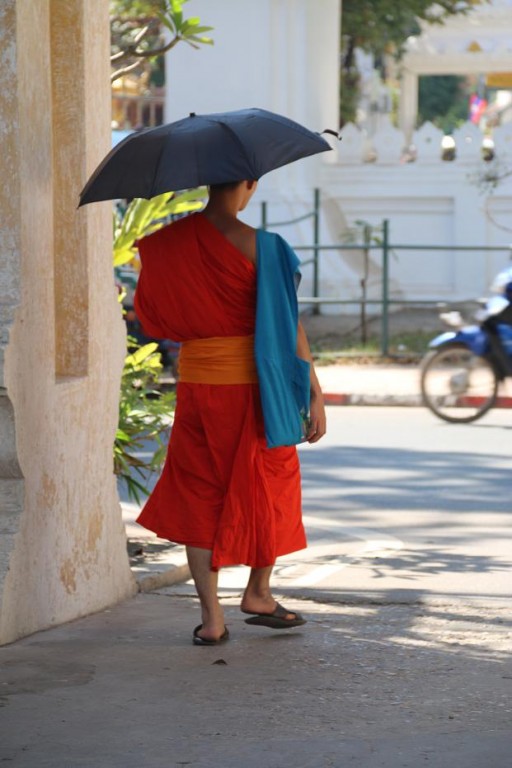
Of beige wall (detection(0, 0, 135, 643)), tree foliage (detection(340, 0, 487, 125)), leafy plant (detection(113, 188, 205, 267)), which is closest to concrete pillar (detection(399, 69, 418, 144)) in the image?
tree foliage (detection(340, 0, 487, 125))

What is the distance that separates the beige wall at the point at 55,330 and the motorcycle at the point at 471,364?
6273 mm

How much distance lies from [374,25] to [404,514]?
1486cm

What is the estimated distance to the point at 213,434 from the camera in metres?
5.49

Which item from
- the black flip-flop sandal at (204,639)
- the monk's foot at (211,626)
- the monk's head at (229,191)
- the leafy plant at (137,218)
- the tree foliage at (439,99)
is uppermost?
the tree foliage at (439,99)

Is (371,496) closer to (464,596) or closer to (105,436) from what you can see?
(464,596)

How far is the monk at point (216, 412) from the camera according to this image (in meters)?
5.44

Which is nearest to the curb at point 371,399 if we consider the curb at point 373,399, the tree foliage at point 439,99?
the curb at point 373,399

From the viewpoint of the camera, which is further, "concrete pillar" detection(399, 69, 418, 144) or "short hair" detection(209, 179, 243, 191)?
"concrete pillar" detection(399, 69, 418, 144)

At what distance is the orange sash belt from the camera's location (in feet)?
18.0

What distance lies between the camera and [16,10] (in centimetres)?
532

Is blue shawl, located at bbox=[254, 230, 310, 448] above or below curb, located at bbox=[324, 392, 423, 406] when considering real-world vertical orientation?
above

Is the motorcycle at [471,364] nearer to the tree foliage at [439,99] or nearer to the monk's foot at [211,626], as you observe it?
the monk's foot at [211,626]

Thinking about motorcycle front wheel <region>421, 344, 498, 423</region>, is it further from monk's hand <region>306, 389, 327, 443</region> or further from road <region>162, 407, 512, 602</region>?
monk's hand <region>306, 389, 327, 443</region>

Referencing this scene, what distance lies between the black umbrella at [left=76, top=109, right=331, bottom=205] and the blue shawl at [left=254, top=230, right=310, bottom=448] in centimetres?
26
